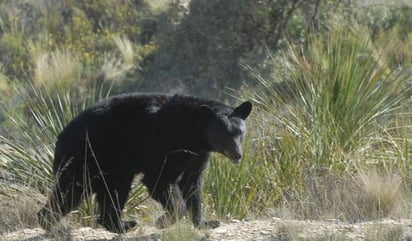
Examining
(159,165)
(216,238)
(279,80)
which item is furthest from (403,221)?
(279,80)

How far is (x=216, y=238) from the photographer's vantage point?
6793 millimetres

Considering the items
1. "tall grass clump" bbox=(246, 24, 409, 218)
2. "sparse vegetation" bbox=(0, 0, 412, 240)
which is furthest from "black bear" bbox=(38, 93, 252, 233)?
"tall grass clump" bbox=(246, 24, 409, 218)

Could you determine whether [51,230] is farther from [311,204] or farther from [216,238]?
[311,204]

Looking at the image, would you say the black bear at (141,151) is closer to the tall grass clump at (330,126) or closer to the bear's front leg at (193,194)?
the bear's front leg at (193,194)

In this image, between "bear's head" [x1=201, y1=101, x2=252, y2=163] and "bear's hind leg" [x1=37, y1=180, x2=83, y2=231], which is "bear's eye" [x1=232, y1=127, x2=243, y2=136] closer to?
"bear's head" [x1=201, y1=101, x2=252, y2=163]

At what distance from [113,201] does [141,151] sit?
482mm

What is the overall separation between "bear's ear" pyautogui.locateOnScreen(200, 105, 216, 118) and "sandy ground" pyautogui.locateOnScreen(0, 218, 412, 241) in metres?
0.97

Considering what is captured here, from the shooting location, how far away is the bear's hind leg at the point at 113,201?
7090 millimetres

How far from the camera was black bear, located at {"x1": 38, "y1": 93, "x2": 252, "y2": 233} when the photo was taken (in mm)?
7043

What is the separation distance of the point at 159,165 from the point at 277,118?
8.83ft

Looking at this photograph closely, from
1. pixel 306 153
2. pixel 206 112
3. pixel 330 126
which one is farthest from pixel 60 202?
pixel 330 126

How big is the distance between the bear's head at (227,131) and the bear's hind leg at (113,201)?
0.80 meters

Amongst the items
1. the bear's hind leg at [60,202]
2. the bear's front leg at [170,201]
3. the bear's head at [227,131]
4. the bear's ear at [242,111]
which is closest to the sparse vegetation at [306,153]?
the bear's hind leg at [60,202]

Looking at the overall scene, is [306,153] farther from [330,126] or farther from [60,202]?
[60,202]
